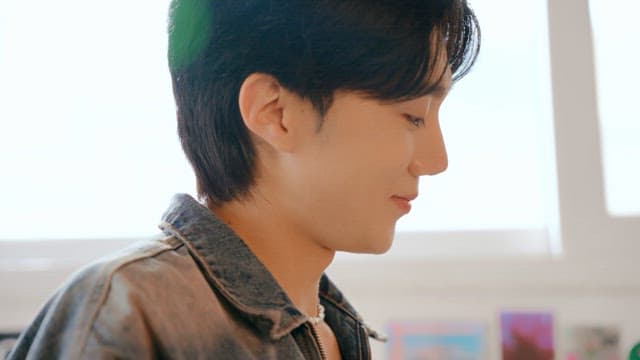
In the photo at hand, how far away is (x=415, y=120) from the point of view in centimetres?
80

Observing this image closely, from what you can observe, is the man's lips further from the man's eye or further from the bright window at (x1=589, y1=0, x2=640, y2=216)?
the bright window at (x1=589, y1=0, x2=640, y2=216)

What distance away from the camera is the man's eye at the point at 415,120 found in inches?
31.3

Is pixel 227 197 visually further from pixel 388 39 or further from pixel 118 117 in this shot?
pixel 118 117

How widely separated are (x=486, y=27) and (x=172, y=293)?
0.94m

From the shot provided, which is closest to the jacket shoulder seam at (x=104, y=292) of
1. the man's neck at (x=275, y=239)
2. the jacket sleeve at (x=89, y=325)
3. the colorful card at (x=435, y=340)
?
the jacket sleeve at (x=89, y=325)

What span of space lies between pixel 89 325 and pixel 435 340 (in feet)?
2.41

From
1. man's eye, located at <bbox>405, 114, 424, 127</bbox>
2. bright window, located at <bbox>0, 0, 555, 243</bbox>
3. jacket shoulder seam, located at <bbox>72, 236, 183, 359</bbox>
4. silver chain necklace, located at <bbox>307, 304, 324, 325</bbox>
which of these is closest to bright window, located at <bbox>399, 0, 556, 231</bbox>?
bright window, located at <bbox>0, 0, 555, 243</bbox>

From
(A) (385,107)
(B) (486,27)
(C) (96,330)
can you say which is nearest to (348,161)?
(A) (385,107)

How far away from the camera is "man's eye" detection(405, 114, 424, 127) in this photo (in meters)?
0.79

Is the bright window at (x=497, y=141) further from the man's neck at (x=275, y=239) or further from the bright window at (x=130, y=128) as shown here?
the man's neck at (x=275, y=239)

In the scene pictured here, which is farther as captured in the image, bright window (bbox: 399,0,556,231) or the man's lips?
bright window (bbox: 399,0,556,231)

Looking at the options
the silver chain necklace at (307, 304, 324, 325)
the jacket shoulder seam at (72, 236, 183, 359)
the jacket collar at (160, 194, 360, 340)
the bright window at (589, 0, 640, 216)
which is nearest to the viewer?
the jacket shoulder seam at (72, 236, 183, 359)

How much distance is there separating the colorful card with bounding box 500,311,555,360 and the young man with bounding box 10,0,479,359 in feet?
1.57

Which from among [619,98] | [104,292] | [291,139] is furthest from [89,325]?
[619,98]
